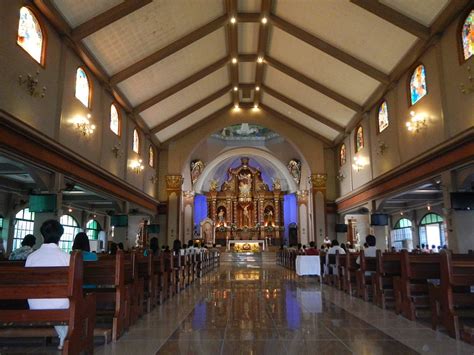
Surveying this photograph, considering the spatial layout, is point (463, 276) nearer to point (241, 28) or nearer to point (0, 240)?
point (241, 28)

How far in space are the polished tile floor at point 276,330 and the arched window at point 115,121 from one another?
340 inches

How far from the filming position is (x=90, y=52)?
11.2 metres

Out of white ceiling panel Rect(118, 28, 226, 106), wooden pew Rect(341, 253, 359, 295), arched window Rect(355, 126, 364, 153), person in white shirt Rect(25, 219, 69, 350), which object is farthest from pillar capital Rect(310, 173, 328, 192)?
person in white shirt Rect(25, 219, 69, 350)

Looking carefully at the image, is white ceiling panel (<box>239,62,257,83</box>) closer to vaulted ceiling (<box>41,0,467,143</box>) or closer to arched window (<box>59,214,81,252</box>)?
vaulted ceiling (<box>41,0,467,143</box>)

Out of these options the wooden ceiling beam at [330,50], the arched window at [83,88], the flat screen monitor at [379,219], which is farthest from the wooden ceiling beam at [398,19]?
the arched window at [83,88]

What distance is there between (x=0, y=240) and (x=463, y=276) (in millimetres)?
13944

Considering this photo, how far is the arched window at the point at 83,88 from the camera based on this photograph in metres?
11.2

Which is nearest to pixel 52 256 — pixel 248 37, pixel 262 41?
pixel 262 41

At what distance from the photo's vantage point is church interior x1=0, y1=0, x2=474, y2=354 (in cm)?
451

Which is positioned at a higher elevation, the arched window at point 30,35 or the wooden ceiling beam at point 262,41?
the wooden ceiling beam at point 262,41

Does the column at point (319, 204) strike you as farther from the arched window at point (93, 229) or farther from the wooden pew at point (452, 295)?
the wooden pew at point (452, 295)

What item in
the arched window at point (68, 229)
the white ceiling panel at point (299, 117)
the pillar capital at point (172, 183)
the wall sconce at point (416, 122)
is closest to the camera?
the wall sconce at point (416, 122)

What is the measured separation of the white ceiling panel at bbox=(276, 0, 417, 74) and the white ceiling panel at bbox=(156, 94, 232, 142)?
7.69m

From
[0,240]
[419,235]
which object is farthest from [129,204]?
[419,235]
